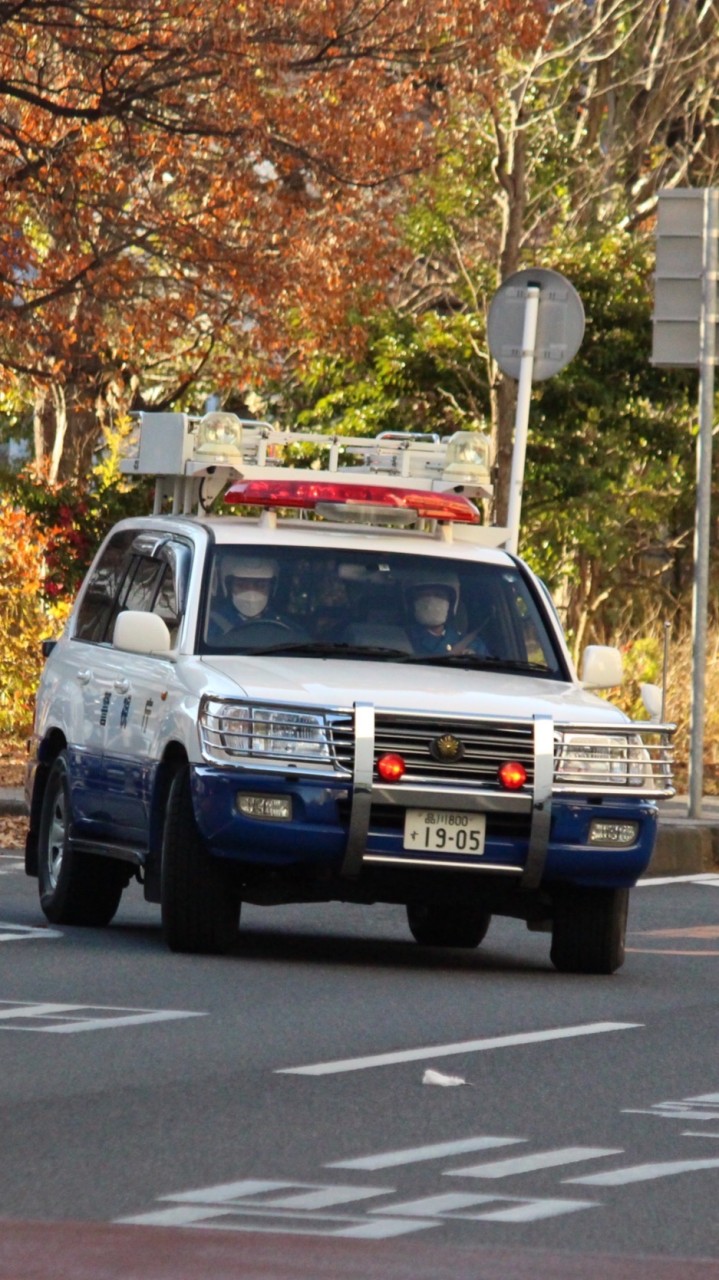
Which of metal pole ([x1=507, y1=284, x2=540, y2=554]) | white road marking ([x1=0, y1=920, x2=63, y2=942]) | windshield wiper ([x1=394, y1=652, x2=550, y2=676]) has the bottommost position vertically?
white road marking ([x1=0, y1=920, x2=63, y2=942])

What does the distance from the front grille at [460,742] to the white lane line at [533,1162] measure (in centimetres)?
382

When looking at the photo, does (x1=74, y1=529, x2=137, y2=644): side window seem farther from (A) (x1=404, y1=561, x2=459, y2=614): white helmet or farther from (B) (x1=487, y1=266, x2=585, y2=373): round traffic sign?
(B) (x1=487, y1=266, x2=585, y2=373): round traffic sign

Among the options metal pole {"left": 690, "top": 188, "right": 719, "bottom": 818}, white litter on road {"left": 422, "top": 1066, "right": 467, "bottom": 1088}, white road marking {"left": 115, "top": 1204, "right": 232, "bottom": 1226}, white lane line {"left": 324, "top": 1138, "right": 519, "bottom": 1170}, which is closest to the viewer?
white road marking {"left": 115, "top": 1204, "right": 232, "bottom": 1226}

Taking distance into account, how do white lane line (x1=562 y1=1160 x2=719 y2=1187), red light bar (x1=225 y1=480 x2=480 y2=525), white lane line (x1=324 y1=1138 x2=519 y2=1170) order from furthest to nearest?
1. red light bar (x1=225 y1=480 x2=480 y2=525)
2. white lane line (x1=324 y1=1138 x2=519 y2=1170)
3. white lane line (x1=562 y1=1160 x2=719 y2=1187)

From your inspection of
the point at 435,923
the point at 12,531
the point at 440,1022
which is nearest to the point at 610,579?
the point at 12,531

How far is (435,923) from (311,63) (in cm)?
910

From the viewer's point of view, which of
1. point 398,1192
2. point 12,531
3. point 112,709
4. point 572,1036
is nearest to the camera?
point 398,1192

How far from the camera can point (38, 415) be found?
32000 mm

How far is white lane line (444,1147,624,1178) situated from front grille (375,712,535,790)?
3821mm

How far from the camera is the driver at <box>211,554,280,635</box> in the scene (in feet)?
38.8

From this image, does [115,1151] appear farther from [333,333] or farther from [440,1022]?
[333,333]

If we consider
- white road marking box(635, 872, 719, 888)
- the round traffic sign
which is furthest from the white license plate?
the round traffic sign

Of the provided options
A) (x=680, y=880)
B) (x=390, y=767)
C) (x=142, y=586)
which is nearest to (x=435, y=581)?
(x=142, y=586)

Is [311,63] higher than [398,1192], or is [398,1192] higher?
[311,63]
